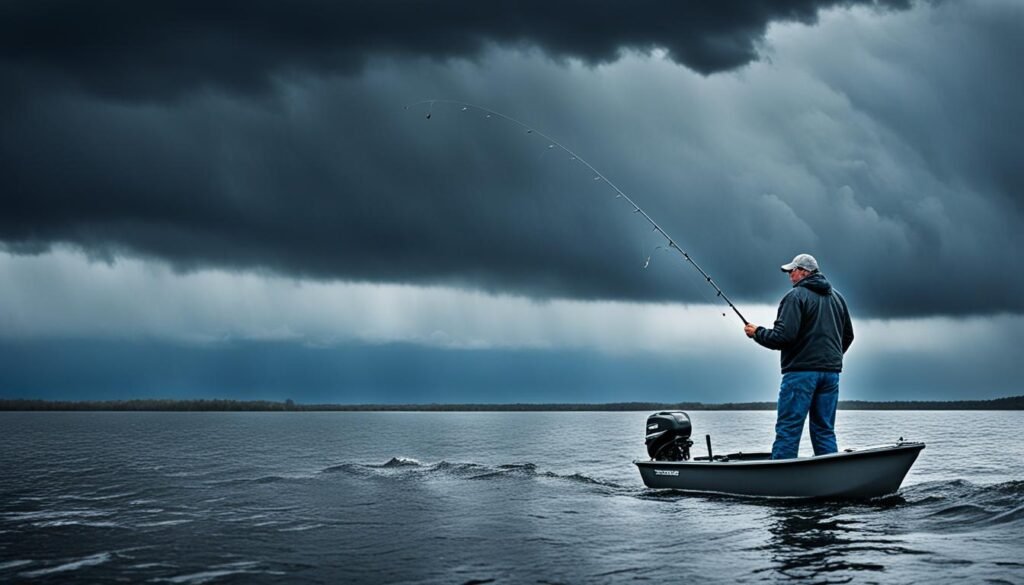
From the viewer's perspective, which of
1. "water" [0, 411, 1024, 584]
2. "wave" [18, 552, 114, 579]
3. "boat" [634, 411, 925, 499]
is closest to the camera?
"water" [0, 411, 1024, 584]

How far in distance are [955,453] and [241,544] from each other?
98.3 ft

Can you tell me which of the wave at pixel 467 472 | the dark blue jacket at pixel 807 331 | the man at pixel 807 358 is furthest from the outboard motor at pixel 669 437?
the dark blue jacket at pixel 807 331

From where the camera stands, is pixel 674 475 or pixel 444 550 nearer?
pixel 444 550

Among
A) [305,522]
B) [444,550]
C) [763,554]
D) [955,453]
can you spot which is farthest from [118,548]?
[955,453]

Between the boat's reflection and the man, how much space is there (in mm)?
1321

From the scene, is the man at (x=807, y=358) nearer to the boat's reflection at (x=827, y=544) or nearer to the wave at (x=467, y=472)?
the boat's reflection at (x=827, y=544)

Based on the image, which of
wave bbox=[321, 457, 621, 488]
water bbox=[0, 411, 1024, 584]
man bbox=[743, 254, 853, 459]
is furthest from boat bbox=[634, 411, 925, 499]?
wave bbox=[321, 457, 621, 488]

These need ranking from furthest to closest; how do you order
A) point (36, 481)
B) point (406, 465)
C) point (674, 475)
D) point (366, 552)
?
point (406, 465)
point (36, 481)
point (674, 475)
point (366, 552)

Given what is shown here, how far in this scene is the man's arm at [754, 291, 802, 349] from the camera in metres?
14.8

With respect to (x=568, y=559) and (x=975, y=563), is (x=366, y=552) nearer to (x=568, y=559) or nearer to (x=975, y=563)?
(x=568, y=559)

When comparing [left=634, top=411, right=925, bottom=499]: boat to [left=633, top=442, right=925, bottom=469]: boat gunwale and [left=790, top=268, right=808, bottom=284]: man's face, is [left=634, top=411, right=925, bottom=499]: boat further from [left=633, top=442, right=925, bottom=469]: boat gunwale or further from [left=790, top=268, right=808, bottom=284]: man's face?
[left=790, top=268, right=808, bottom=284]: man's face

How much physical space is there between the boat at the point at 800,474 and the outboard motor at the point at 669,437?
477 millimetres

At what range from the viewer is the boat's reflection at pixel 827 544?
30.6 feet

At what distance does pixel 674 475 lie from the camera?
55.3 feet
